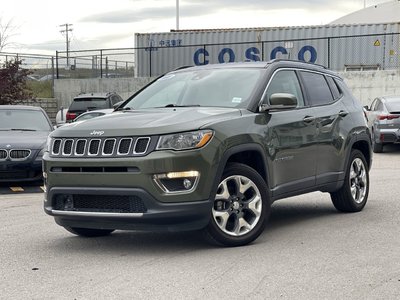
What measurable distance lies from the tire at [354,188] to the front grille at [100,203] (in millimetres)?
3270

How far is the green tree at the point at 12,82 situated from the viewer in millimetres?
24656

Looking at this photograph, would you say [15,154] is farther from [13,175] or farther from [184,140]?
[184,140]

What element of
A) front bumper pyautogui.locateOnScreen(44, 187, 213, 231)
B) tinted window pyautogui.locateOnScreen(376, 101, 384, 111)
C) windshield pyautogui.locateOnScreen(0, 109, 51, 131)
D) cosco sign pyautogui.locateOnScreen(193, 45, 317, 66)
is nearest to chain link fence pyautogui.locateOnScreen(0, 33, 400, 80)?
cosco sign pyautogui.locateOnScreen(193, 45, 317, 66)

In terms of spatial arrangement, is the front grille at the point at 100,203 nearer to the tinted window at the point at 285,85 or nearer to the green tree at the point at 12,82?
the tinted window at the point at 285,85

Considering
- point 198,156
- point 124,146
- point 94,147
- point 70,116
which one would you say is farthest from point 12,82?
point 198,156

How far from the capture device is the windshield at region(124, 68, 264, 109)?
7.11 metres

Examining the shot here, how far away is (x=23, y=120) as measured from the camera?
13.1 metres

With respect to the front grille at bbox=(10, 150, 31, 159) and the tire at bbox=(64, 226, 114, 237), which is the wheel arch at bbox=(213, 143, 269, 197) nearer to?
the tire at bbox=(64, 226, 114, 237)

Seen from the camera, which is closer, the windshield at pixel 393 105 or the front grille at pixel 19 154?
the front grille at pixel 19 154

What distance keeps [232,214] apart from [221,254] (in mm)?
435

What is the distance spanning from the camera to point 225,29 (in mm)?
34562

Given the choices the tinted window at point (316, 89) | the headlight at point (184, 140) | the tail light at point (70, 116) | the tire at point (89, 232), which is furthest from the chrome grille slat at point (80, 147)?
the tail light at point (70, 116)

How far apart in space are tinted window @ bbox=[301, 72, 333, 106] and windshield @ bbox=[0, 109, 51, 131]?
6.33m

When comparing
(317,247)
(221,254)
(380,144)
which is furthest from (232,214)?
(380,144)
